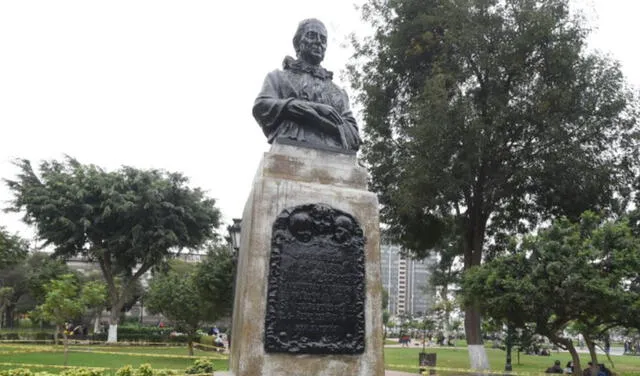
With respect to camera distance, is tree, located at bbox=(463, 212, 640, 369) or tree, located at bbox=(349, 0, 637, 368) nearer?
tree, located at bbox=(463, 212, 640, 369)

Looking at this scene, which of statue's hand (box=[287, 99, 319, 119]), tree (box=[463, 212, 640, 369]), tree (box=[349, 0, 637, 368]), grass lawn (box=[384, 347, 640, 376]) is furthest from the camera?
grass lawn (box=[384, 347, 640, 376])

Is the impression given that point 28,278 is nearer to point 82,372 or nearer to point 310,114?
point 82,372

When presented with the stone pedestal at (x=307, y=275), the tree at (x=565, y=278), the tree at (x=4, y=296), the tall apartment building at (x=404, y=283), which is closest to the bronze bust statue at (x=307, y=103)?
the stone pedestal at (x=307, y=275)

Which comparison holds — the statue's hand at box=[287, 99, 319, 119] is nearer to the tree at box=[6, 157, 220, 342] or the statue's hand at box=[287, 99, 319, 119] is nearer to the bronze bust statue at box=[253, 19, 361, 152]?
the bronze bust statue at box=[253, 19, 361, 152]

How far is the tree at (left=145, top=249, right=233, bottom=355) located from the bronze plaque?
17.5 meters

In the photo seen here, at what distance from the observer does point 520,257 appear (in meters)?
14.1

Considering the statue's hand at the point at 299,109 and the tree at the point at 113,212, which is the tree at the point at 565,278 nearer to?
the statue's hand at the point at 299,109

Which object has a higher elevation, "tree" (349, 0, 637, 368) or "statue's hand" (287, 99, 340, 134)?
"tree" (349, 0, 637, 368)

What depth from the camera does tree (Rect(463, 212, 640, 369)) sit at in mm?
12953

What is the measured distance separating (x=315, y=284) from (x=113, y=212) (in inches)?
1120

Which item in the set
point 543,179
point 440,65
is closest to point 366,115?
point 440,65

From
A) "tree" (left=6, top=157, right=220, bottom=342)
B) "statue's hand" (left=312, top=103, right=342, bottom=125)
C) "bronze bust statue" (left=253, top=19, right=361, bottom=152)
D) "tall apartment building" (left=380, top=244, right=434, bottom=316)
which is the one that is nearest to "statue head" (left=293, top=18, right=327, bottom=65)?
"bronze bust statue" (left=253, top=19, right=361, bottom=152)

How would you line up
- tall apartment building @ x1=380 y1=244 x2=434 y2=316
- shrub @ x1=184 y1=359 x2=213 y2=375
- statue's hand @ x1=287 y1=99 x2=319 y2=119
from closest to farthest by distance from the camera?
statue's hand @ x1=287 y1=99 x2=319 y2=119, shrub @ x1=184 y1=359 x2=213 y2=375, tall apartment building @ x1=380 y1=244 x2=434 y2=316

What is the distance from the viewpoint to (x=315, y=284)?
609 cm
